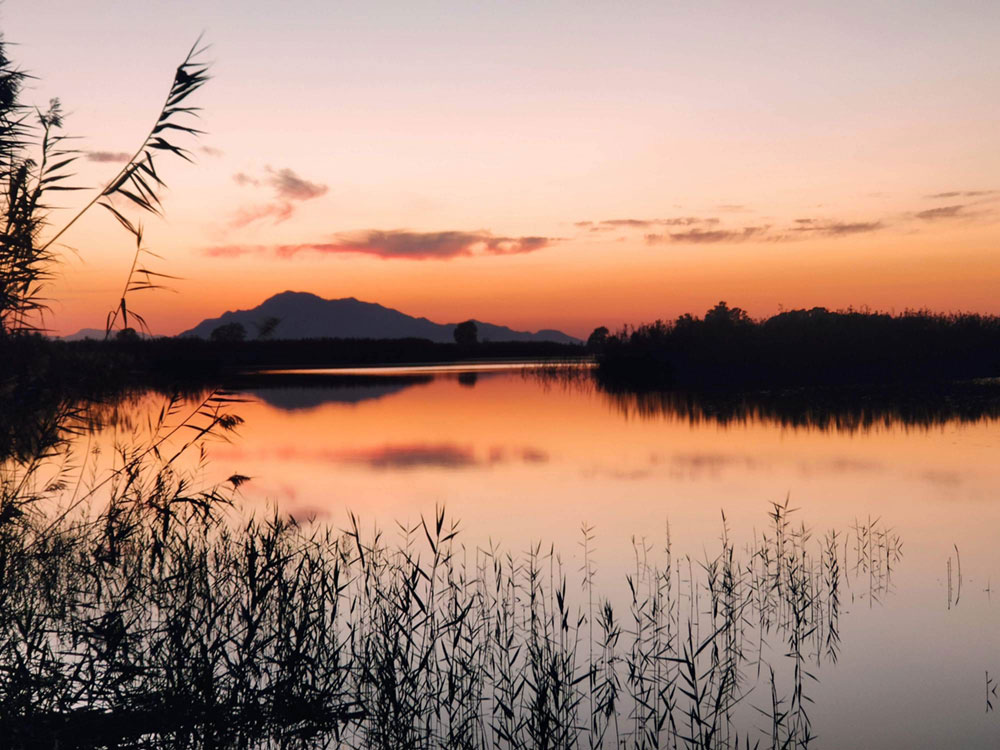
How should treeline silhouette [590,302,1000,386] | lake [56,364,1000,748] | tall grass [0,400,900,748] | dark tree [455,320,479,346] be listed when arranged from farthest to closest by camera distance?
dark tree [455,320,479,346] → treeline silhouette [590,302,1000,386] → lake [56,364,1000,748] → tall grass [0,400,900,748]

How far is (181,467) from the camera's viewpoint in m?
18.0

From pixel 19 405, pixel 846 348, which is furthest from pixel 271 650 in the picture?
pixel 846 348

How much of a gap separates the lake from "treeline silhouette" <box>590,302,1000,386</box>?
21.6 ft

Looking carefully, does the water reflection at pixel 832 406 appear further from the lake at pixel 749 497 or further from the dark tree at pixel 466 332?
the dark tree at pixel 466 332

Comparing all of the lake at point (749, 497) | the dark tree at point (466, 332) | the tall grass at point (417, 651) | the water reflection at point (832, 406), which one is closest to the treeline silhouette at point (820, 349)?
the water reflection at point (832, 406)

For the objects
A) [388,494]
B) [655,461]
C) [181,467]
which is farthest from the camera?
[655,461]

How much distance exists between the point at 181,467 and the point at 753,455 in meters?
13.0

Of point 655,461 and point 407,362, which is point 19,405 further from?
point 407,362

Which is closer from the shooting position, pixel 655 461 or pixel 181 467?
pixel 181 467

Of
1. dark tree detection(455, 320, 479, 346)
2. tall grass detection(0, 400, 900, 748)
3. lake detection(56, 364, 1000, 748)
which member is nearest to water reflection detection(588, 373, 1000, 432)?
lake detection(56, 364, 1000, 748)

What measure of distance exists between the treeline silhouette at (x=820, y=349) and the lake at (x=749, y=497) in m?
6.59

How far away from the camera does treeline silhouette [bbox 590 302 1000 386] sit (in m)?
37.6

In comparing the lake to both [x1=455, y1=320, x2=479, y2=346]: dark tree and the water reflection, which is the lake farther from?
[x1=455, y1=320, x2=479, y2=346]: dark tree

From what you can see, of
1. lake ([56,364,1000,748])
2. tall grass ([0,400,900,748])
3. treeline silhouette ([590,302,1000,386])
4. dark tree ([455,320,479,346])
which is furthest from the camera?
dark tree ([455,320,479,346])
